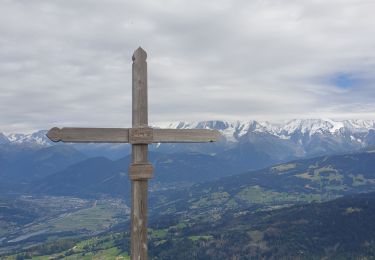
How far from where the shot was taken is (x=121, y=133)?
39.3ft

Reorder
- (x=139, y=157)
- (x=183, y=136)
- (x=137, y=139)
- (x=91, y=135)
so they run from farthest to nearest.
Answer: (x=183, y=136) < (x=139, y=157) < (x=137, y=139) < (x=91, y=135)

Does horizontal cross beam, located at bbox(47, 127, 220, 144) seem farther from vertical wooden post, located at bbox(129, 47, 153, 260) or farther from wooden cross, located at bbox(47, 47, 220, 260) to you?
vertical wooden post, located at bbox(129, 47, 153, 260)

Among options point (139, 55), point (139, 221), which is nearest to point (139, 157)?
point (139, 221)

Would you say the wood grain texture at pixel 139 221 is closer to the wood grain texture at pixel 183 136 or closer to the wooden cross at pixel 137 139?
the wooden cross at pixel 137 139

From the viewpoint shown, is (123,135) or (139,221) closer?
(139,221)

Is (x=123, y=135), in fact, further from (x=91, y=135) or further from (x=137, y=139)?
(x=91, y=135)

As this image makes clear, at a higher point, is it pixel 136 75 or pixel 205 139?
pixel 136 75

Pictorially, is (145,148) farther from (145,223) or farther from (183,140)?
(145,223)

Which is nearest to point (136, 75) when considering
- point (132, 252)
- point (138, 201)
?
point (138, 201)

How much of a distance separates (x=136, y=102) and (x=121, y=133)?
35.7 inches

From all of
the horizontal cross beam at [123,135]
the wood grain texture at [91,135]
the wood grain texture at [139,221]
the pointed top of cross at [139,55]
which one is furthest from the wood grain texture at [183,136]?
the pointed top of cross at [139,55]

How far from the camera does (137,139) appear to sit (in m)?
12.0

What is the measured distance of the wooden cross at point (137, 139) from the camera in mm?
11711

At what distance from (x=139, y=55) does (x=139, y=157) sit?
2680 mm
